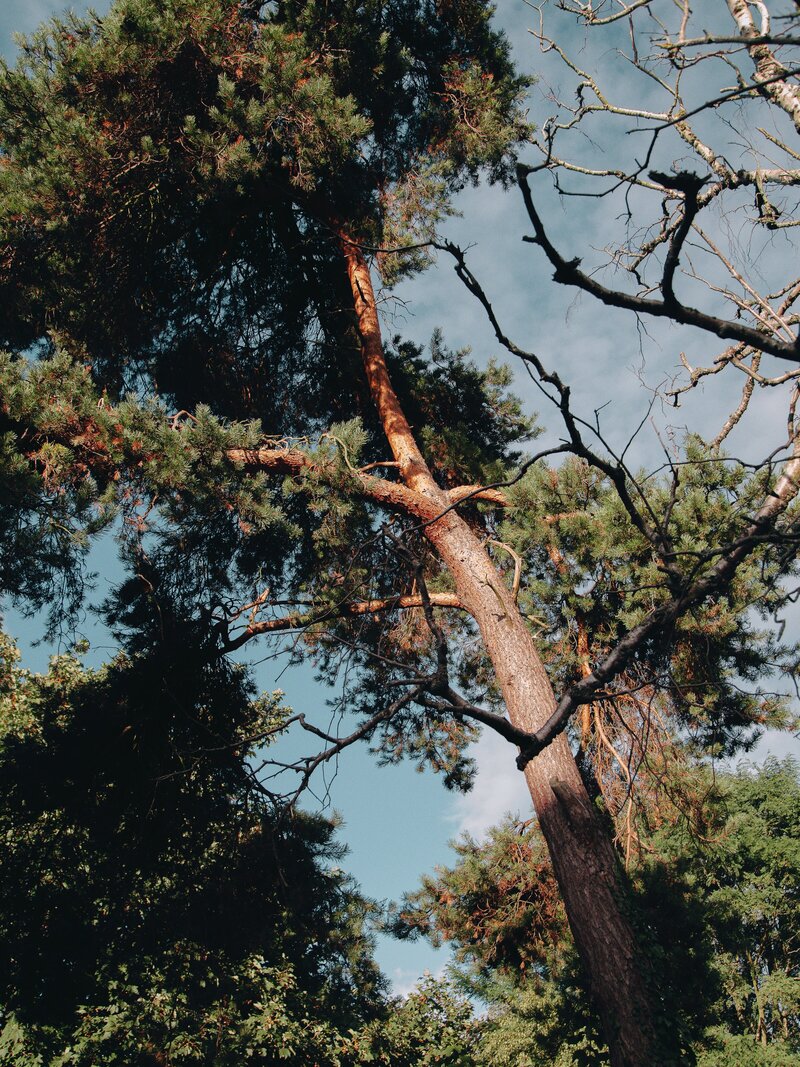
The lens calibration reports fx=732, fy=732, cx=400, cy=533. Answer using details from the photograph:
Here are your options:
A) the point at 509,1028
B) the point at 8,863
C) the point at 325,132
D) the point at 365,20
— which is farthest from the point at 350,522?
the point at 509,1028

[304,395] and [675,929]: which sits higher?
[304,395]

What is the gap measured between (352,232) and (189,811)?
5.98 meters

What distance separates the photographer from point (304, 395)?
29.7 feet

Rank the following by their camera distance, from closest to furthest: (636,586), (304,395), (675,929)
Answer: (636,586)
(304,395)
(675,929)

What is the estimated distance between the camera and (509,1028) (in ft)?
41.2

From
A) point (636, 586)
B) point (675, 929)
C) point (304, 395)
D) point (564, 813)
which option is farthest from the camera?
point (675, 929)

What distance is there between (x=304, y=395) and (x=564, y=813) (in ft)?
20.0

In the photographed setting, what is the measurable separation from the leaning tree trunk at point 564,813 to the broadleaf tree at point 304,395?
0.06ft

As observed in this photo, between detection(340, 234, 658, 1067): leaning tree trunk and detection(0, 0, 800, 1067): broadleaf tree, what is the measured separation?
0.06 ft

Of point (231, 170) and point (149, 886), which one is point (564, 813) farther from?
point (149, 886)

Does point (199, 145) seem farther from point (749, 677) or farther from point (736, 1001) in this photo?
point (736, 1001)

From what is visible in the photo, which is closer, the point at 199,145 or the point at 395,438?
the point at 199,145

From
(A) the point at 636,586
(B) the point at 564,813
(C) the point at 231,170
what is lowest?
(B) the point at 564,813

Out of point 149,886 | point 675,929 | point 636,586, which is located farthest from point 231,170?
point 675,929
